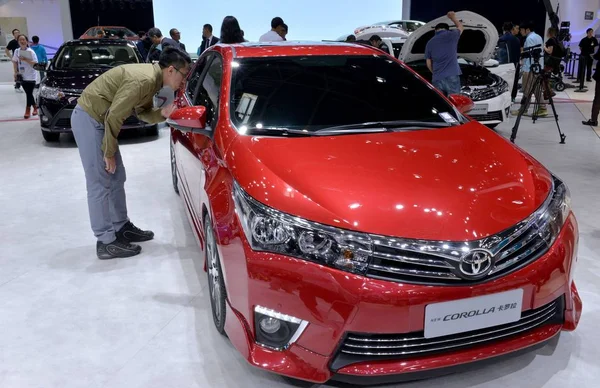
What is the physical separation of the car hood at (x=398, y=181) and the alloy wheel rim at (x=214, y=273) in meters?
0.41

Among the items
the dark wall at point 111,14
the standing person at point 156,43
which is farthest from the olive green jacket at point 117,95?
the dark wall at point 111,14

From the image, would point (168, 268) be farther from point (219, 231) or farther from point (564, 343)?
point (564, 343)

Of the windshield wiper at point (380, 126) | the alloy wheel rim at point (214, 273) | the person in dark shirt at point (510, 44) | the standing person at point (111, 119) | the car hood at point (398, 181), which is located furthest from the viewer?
the person in dark shirt at point (510, 44)

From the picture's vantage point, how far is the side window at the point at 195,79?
11.5 ft

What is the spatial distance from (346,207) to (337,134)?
0.66 meters

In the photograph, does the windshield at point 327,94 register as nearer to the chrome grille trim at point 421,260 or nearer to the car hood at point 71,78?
the chrome grille trim at point 421,260

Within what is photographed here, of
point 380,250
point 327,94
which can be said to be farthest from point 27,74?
point 380,250

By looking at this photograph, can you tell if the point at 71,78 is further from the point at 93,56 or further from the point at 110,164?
the point at 110,164

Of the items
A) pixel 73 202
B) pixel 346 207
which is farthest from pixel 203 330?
pixel 73 202

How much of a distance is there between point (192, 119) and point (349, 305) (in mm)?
1325

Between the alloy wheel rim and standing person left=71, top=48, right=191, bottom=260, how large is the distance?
1.02m

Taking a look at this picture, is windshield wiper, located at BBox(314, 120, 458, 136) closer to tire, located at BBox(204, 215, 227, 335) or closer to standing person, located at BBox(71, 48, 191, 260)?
tire, located at BBox(204, 215, 227, 335)

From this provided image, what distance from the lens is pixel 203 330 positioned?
8.39 ft

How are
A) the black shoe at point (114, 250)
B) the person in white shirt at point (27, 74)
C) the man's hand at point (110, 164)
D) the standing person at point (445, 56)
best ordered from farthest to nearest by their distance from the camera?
the person in white shirt at point (27, 74) → the standing person at point (445, 56) → the black shoe at point (114, 250) → the man's hand at point (110, 164)
